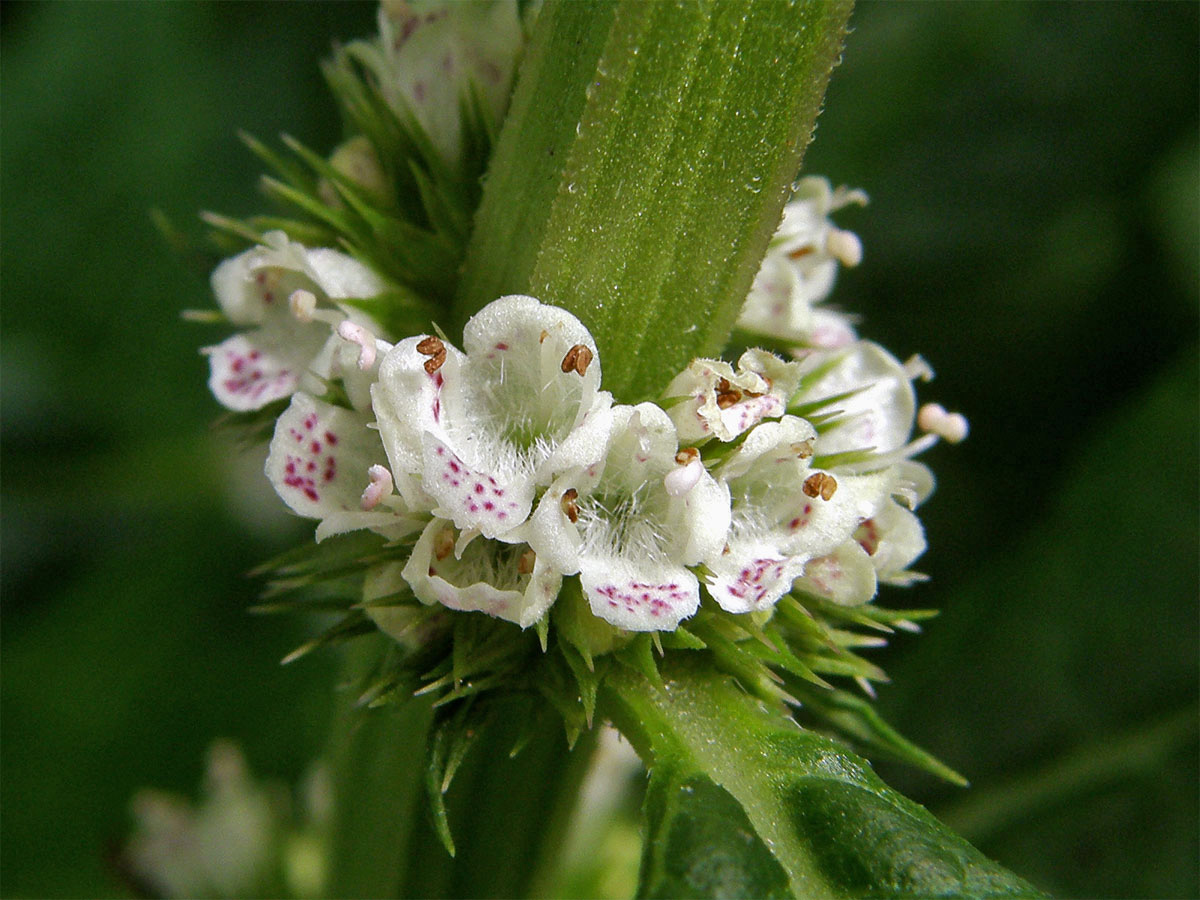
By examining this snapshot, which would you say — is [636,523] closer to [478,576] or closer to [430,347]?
[478,576]

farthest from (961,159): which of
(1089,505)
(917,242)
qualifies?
(1089,505)

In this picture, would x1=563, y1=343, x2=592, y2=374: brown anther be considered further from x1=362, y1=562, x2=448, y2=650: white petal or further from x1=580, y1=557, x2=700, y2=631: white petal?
x1=362, y1=562, x2=448, y2=650: white petal

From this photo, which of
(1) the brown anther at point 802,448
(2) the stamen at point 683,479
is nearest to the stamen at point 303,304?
(2) the stamen at point 683,479

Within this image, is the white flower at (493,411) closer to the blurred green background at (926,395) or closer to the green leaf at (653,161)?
the green leaf at (653,161)

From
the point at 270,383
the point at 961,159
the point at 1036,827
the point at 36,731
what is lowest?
the point at 36,731

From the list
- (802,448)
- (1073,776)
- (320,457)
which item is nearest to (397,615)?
(320,457)

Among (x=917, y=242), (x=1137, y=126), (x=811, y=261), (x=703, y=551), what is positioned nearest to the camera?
(x=703, y=551)

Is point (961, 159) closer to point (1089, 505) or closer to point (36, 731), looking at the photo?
point (1089, 505)
